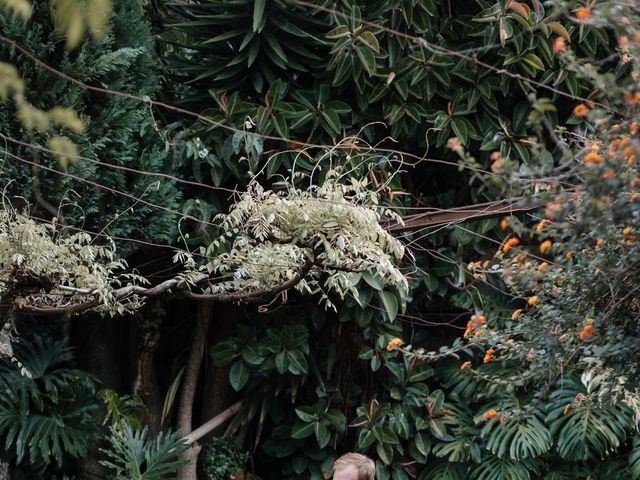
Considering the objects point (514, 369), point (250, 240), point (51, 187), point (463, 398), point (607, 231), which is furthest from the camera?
point (463, 398)

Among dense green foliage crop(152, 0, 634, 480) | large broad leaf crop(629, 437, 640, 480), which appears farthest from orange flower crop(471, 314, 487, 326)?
large broad leaf crop(629, 437, 640, 480)

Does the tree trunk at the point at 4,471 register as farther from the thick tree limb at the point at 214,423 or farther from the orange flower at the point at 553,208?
the orange flower at the point at 553,208

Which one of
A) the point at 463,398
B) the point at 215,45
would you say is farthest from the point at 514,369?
the point at 215,45

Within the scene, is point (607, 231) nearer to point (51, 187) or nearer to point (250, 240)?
point (250, 240)

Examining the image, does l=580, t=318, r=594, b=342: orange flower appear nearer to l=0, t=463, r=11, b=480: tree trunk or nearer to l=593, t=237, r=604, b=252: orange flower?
l=593, t=237, r=604, b=252: orange flower

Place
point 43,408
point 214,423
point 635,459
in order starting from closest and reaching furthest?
point 635,459
point 43,408
point 214,423

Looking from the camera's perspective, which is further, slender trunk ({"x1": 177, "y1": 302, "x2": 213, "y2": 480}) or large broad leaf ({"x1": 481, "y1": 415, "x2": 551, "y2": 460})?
slender trunk ({"x1": 177, "y1": 302, "x2": 213, "y2": 480})

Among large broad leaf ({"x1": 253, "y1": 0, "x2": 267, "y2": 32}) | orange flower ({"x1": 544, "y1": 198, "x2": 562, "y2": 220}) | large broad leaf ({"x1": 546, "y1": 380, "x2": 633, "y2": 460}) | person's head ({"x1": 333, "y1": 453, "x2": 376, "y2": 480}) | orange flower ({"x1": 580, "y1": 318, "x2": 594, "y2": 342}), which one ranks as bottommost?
large broad leaf ({"x1": 546, "y1": 380, "x2": 633, "y2": 460})

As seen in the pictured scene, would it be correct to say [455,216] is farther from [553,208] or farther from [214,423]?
[553,208]

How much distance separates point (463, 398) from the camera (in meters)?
6.01

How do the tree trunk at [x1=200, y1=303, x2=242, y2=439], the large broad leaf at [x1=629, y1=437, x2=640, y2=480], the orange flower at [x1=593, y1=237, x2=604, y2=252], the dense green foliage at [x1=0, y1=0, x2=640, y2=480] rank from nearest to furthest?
the orange flower at [x1=593, y1=237, x2=604, y2=252]
the dense green foliage at [x1=0, y1=0, x2=640, y2=480]
the large broad leaf at [x1=629, y1=437, x2=640, y2=480]
the tree trunk at [x1=200, y1=303, x2=242, y2=439]

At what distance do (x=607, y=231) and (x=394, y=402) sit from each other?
337cm

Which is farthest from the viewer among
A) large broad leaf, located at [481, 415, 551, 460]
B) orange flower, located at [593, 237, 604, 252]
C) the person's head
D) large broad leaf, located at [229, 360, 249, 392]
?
large broad leaf, located at [229, 360, 249, 392]

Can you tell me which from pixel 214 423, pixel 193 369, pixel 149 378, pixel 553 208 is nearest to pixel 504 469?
pixel 214 423
